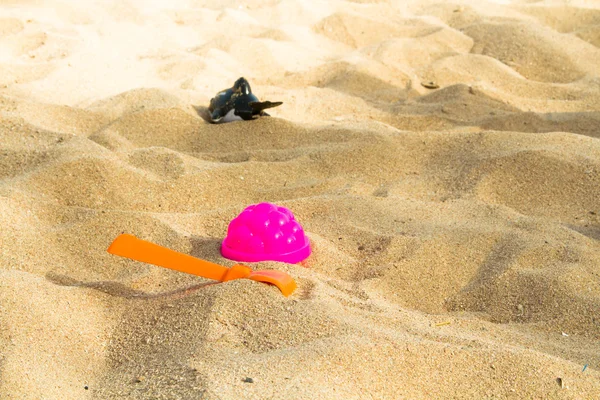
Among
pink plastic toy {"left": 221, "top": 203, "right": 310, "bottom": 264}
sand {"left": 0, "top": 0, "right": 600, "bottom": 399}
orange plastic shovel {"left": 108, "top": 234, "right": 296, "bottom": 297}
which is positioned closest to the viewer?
sand {"left": 0, "top": 0, "right": 600, "bottom": 399}

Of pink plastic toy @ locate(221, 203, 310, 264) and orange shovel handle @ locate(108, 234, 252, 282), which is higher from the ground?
orange shovel handle @ locate(108, 234, 252, 282)

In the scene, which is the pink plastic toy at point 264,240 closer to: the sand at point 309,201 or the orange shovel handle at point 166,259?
the sand at point 309,201

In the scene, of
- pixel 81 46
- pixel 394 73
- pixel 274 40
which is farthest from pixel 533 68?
pixel 81 46

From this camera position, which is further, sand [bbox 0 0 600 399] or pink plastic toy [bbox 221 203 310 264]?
pink plastic toy [bbox 221 203 310 264]

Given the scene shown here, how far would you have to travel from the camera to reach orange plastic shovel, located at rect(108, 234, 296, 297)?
6.14 ft

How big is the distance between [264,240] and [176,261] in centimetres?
28

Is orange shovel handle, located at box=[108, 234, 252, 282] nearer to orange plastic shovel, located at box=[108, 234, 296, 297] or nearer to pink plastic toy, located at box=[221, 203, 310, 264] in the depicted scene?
orange plastic shovel, located at box=[108, 234, 296, 297]

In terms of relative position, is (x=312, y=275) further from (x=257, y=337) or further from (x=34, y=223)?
(x=34, y=223)

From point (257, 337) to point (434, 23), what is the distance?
3916 millimetres

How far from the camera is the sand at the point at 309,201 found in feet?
5.01

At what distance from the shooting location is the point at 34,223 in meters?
2.22

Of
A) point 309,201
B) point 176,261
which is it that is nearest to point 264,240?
point 176,261

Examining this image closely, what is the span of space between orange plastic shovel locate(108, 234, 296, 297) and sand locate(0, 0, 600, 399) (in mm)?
42

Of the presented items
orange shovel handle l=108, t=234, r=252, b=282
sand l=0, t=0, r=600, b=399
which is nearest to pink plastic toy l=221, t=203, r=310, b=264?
sand l=0, t=0, r=600, b=399
